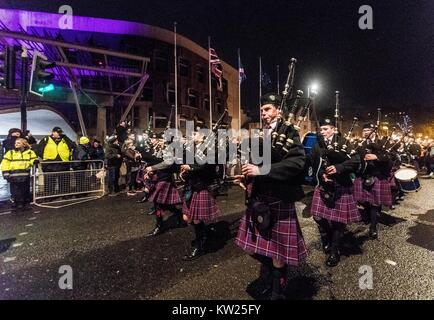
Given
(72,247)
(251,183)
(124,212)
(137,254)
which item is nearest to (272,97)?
(251,183)

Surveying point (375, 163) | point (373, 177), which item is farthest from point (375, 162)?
point (373, 177)

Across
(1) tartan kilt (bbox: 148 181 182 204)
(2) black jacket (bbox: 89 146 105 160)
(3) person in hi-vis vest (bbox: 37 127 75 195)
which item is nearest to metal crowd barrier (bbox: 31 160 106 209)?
(3) person in hi-vis vest (bbox: 37 127 75 195)

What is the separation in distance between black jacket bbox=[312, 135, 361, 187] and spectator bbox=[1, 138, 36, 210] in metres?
7.20

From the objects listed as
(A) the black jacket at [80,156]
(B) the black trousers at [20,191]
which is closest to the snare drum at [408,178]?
(A) the black jacket at [80,156]

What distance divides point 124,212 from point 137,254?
283 centimetres

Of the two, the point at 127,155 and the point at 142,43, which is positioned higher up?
the point at 142,43

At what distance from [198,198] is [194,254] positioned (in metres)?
0.83

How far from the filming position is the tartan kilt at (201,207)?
421cm

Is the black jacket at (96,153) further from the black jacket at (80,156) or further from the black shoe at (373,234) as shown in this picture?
the black shoe at (373,234)

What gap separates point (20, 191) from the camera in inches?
290

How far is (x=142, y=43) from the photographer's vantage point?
19969mm

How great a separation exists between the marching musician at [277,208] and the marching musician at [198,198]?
54.1 inches

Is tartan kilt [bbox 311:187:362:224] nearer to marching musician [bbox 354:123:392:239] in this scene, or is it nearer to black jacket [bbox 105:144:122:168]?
marching musician [bbox 354:123:392:239]
